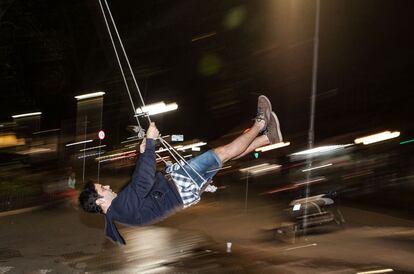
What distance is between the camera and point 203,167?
4.77 metres

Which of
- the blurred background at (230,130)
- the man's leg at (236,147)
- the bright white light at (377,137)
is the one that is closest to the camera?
the man's leg at (236,147)

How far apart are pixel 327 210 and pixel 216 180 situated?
14590 millimetres

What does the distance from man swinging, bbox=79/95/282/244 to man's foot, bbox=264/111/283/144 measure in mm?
251

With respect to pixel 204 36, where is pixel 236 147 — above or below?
below

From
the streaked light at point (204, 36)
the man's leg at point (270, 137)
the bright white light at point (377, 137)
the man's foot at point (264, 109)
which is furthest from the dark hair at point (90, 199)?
the streaked light at point (204, 36)

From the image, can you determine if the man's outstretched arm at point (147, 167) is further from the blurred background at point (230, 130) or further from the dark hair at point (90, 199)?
the blurred background at point (230, 130)

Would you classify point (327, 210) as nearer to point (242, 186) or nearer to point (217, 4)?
point (217, 4)

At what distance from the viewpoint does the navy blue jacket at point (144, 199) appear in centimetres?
427

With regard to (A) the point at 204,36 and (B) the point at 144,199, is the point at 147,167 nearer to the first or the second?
(B) the point at 144,199

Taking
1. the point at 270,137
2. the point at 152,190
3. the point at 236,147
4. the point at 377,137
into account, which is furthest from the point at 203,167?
the point at 377,137

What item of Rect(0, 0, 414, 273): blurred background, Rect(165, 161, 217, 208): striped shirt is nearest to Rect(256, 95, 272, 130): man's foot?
Rect(165, 161, 217, 208): striped shirt

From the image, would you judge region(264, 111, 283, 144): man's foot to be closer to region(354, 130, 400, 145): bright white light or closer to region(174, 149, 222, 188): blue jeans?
region(174, 149, 222, 188): blue jeans

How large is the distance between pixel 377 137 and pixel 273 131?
1657 cm

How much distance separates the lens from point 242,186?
2620 cm
